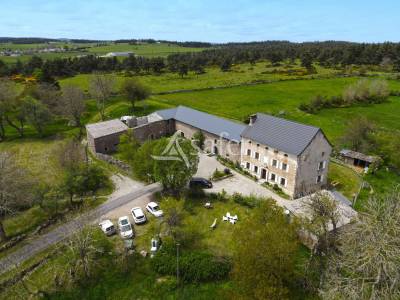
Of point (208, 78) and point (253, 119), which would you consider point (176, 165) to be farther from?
point (208, 78)

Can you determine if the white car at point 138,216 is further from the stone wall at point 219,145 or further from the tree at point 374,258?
the stone wall at point 219,145

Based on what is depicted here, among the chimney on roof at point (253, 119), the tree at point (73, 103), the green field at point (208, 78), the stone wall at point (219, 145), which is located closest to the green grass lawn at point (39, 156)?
the tree at point (73, 103)

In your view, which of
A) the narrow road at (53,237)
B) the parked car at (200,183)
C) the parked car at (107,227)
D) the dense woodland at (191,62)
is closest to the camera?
the narrow road at (53,237)

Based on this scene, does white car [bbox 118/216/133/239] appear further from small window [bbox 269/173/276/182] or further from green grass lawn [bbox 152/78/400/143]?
green grass lawn [bbox 152/78/400/143]

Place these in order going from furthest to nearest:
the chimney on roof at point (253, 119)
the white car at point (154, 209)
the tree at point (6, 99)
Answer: the tree at point (6, 99), the chimney on roof at point (253, 119), the white car at point (154, 209)

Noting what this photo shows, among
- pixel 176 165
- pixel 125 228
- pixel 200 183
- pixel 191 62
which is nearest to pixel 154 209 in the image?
pixel 125 228
